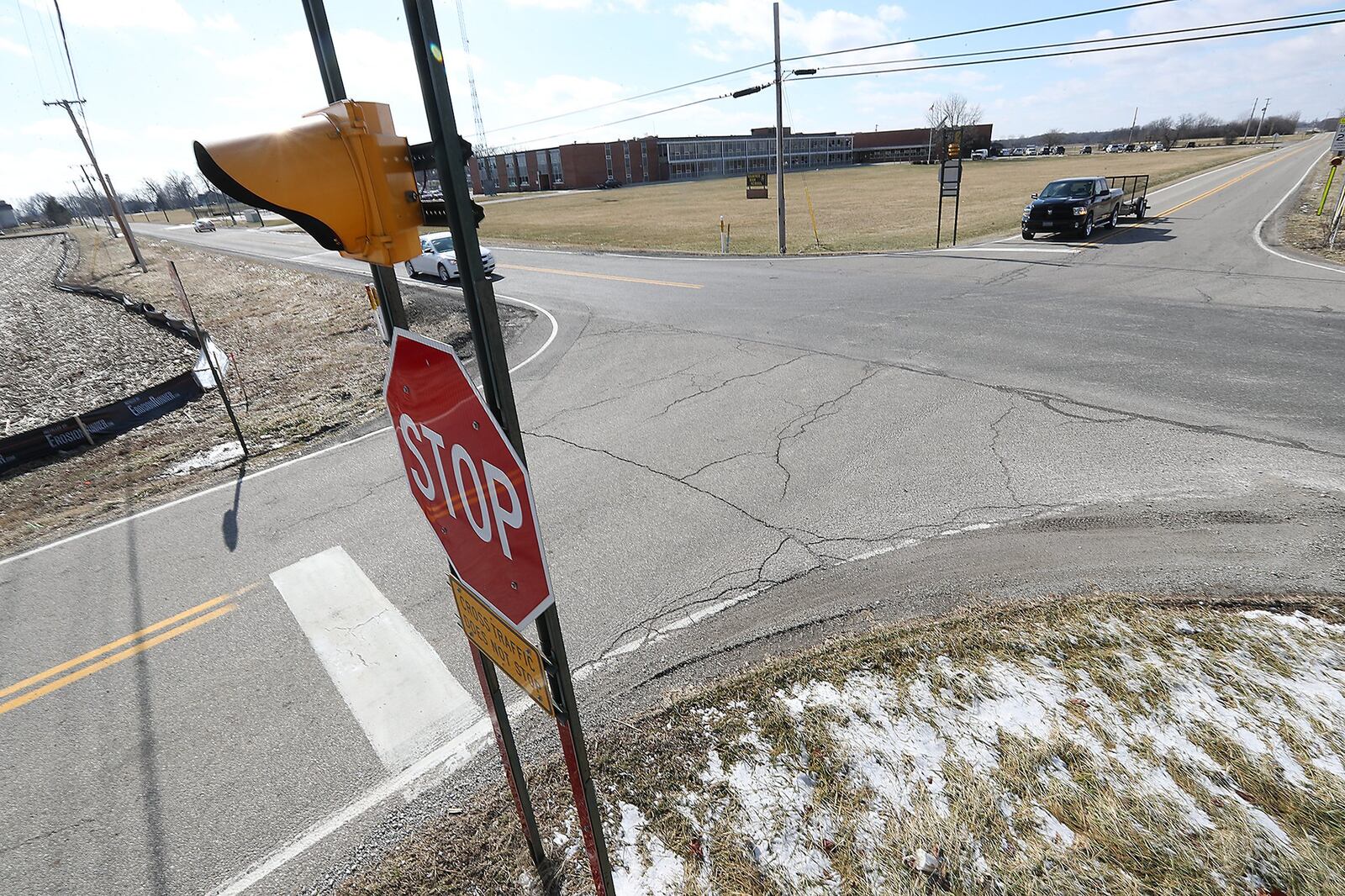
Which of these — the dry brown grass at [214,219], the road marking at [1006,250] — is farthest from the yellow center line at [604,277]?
the dry brown grass at [214,219]

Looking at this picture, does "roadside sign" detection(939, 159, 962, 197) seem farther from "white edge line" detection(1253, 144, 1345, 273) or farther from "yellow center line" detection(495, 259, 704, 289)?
"yellow center line" detection(495, 259, 704, 289)

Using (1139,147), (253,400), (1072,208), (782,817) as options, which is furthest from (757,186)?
(1139,147)

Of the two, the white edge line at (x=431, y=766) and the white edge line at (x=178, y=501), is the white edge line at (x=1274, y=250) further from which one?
the white edge line at (x=178, y=501)

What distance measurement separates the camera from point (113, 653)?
4711 millimetres

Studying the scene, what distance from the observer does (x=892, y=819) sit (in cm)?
296

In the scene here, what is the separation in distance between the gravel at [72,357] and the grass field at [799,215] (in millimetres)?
16208

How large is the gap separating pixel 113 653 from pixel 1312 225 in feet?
104

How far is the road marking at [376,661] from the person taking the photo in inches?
153

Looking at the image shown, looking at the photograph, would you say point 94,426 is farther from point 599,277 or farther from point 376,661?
point 599,277

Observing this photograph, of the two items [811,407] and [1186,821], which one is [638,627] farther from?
[811,407]

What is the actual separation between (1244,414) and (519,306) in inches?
561

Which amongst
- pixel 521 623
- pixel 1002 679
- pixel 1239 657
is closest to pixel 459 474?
pixel 521 623

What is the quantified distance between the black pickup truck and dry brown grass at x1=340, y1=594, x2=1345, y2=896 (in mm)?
19915

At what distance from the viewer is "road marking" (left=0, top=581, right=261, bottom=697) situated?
4.45 m
